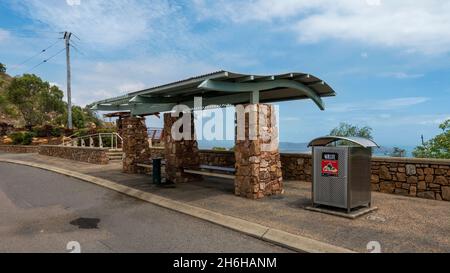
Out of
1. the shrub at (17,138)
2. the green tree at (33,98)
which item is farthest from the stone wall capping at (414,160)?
the green tree at (33,98)

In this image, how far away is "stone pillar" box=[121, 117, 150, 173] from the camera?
555 inches

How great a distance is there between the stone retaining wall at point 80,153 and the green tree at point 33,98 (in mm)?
22853

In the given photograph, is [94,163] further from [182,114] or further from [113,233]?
[113,233]

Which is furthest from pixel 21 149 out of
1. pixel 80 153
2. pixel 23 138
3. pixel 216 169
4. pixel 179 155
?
pixel 216 169

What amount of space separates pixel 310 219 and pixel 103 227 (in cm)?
402

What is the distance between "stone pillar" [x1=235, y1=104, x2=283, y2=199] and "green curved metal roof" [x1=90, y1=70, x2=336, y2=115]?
1.95 feet

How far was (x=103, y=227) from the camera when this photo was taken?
6.32m

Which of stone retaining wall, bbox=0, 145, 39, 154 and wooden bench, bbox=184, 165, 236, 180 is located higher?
stone retaining wall, bbox=0, 145, 39, 154

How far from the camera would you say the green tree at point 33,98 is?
141ft

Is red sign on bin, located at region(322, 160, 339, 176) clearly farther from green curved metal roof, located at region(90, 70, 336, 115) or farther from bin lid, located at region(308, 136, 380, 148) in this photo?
green curved metal roof, located at region(90, 70, 336, 115)

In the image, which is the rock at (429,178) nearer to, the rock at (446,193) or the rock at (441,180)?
the rock at (441,180)

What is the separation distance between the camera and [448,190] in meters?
7.75

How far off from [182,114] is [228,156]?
2580 mm

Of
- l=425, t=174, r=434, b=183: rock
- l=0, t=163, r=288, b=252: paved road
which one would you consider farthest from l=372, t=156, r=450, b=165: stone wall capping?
l=0, t=163, r=288, b=252: paved road
